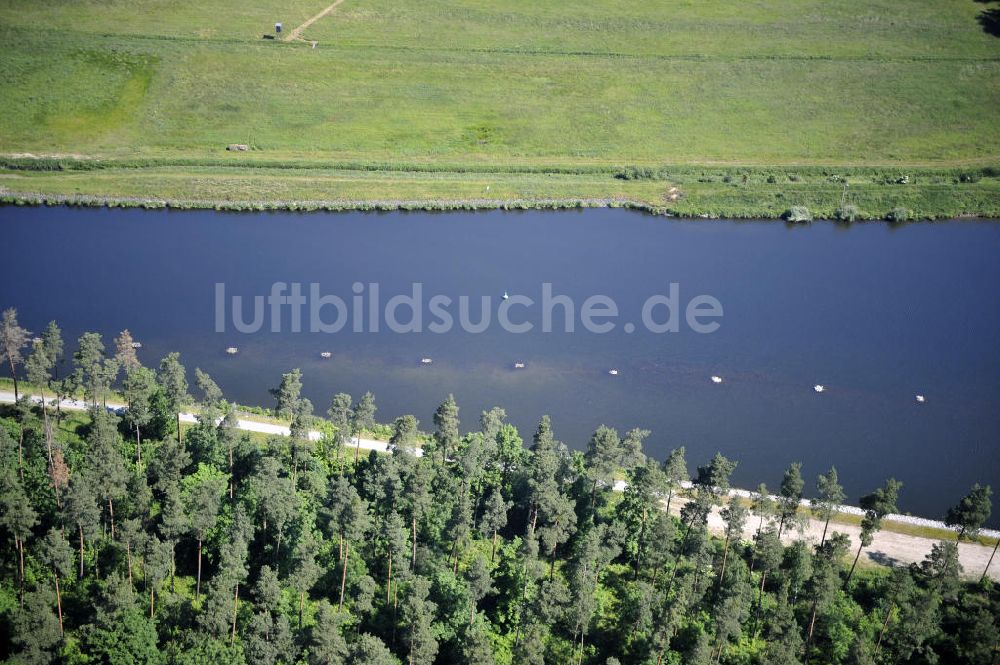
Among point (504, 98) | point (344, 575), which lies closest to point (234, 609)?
point (344, 575)

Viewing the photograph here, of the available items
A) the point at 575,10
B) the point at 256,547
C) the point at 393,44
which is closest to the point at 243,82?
the point at 393,44

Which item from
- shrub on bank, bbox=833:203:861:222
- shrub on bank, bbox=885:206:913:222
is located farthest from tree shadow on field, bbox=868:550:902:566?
shrub on bank, bbox=885:206:913:222

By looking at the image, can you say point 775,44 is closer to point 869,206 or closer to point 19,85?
point 869,206

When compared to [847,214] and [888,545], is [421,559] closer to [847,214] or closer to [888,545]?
[888,545]

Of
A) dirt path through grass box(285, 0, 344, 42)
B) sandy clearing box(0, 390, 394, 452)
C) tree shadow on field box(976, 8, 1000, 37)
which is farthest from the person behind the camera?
tree shadow on field box(976, 8, 1000, 37)

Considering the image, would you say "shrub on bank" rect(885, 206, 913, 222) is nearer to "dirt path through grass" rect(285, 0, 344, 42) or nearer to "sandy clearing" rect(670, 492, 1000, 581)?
"sandy clearing" rect(670, 492, 1000, 581)

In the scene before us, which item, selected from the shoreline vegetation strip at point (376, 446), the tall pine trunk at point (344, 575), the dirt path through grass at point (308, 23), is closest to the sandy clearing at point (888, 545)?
the shoreline vegetation strip at point (376, 446)
